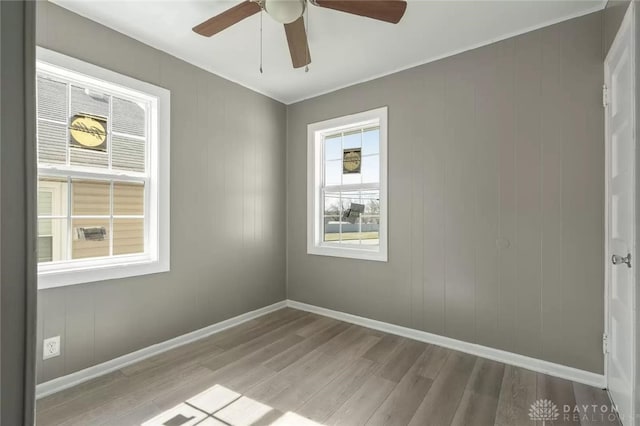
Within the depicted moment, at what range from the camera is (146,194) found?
2.71 metres

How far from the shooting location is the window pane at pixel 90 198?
2.30m

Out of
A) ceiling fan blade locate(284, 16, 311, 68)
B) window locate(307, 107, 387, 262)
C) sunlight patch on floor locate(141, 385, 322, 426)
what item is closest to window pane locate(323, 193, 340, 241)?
window locate(307, 107, 387, 262)

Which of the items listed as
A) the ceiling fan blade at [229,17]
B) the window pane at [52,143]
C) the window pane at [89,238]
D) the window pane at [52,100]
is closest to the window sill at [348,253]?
the window pane at [89,238]

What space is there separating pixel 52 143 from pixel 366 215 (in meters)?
2.82

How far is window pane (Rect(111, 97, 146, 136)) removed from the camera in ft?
8.27

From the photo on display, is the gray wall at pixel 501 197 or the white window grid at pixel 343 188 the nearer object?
the gray wall at pixel 501 197

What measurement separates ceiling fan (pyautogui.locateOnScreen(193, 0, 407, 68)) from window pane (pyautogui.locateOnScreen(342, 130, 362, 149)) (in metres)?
1.54

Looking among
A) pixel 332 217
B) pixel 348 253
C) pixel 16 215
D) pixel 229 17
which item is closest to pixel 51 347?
pixel 16 215

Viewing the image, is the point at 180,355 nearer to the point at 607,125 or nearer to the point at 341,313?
the point at 341,313

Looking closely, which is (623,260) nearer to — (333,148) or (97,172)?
(333,148)

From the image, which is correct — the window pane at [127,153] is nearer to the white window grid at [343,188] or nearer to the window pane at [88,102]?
the window pane at [88,102]

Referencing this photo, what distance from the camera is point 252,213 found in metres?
3.55

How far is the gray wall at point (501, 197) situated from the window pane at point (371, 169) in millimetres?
239

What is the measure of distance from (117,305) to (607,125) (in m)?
3.85
